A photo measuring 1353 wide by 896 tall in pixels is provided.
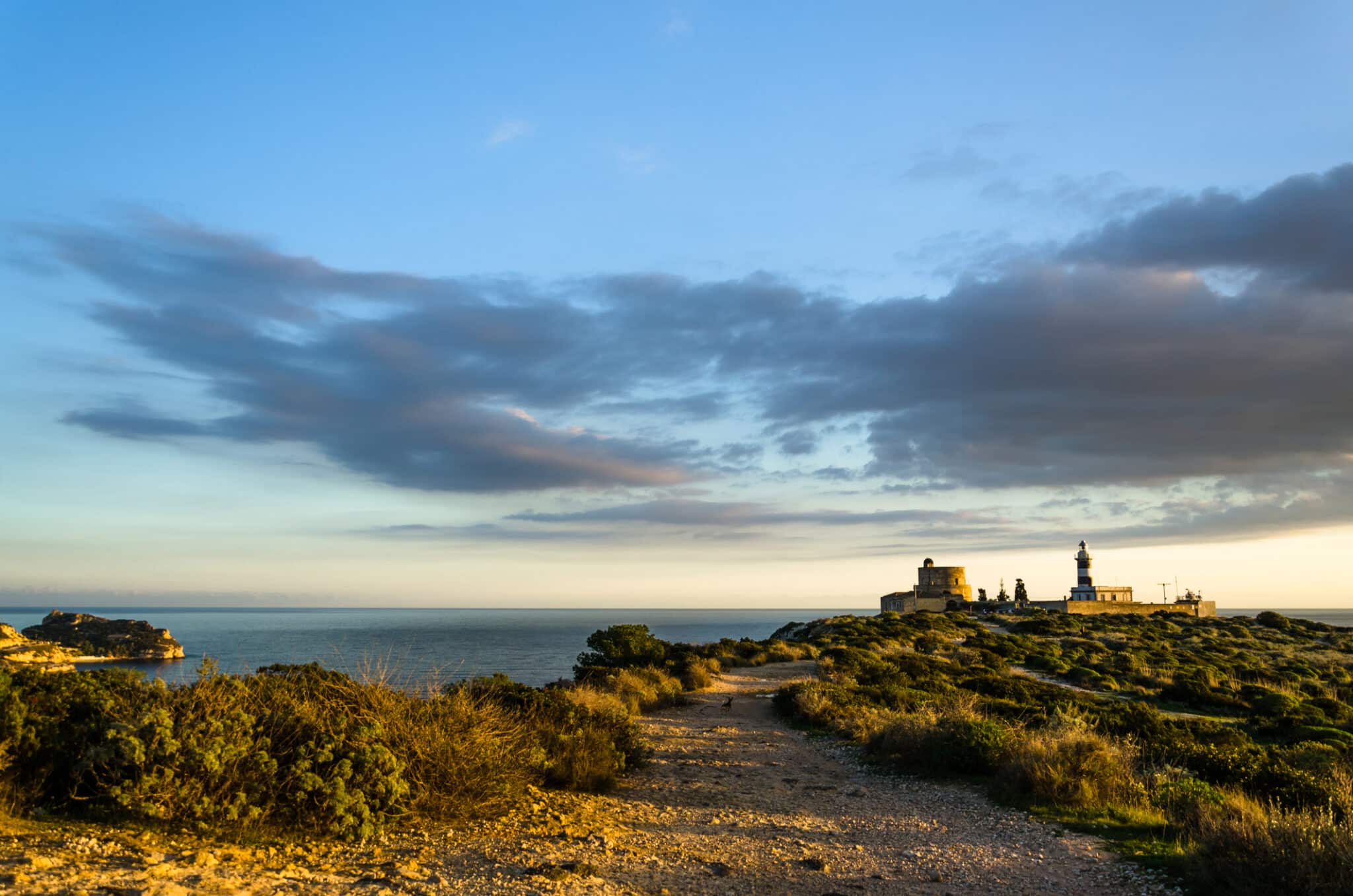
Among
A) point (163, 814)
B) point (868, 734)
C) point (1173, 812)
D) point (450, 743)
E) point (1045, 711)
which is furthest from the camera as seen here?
point (1045, 711)

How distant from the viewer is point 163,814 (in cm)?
711

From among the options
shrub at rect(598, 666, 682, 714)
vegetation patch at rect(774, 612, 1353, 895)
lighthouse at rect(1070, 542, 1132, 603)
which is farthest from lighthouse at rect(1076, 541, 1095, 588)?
shrub at rect(598, 666, 682, 714)

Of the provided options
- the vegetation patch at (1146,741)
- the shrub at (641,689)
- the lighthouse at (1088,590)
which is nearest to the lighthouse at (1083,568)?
the lighthouse at (1088,590)

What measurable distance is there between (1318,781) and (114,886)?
13541 mm

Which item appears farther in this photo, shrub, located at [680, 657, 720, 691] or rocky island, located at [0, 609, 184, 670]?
rocky island, located at [0, 609, 184, 670]

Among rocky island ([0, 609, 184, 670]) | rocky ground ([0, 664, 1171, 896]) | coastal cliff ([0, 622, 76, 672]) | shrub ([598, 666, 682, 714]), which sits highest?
rocky ground ([0, 664, 1171, 896])

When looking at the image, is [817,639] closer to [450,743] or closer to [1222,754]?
[1222,754]

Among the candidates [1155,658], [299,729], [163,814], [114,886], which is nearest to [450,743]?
[299,729]

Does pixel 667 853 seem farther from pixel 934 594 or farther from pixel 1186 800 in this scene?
pixel 934 594

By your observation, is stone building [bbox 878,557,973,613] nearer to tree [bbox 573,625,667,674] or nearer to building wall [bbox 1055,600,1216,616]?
building wall [bbox 1055,600,1216,616]

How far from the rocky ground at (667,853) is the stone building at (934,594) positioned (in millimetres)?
75236

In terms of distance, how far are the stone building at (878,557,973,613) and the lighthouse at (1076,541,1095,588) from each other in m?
11.3

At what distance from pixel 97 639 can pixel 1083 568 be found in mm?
93057

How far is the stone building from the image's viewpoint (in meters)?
83.8
